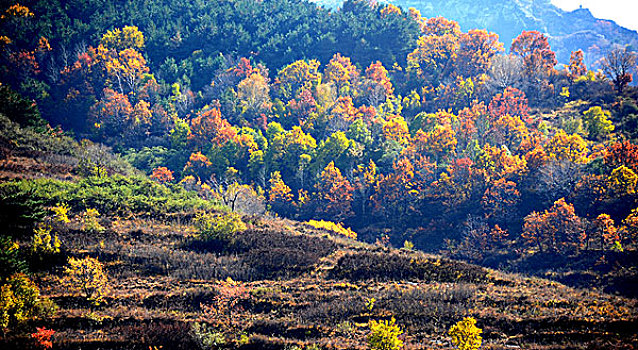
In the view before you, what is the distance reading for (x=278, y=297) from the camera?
4075 centimetres

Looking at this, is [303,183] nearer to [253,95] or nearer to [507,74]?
[253,95]

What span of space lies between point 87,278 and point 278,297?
16414 millimetres

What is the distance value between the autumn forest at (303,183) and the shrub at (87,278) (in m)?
0.22

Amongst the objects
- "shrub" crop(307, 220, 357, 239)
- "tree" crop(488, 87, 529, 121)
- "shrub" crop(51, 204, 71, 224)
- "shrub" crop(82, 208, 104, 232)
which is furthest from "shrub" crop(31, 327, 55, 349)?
"tree" crop(488, 87, 529, 121)

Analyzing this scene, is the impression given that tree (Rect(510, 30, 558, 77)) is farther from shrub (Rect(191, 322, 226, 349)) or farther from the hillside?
shrub (Rect(191, 322, 226, 349))

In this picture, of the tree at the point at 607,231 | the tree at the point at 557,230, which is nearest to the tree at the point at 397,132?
the tree at the point at 557,230

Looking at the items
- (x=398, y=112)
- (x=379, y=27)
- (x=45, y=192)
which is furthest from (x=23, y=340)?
(x=379, y=27)

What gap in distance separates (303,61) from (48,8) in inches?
2437

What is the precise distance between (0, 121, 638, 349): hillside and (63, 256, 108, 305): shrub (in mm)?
589

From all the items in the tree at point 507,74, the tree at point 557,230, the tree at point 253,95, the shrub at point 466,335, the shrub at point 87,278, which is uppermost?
the tree at point 507,74

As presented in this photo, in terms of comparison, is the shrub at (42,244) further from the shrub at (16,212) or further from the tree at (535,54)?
the tree at (535,54)

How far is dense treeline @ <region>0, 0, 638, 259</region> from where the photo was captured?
7000cm

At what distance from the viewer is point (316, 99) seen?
10600 centimetres

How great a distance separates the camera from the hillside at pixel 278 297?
32.3m
